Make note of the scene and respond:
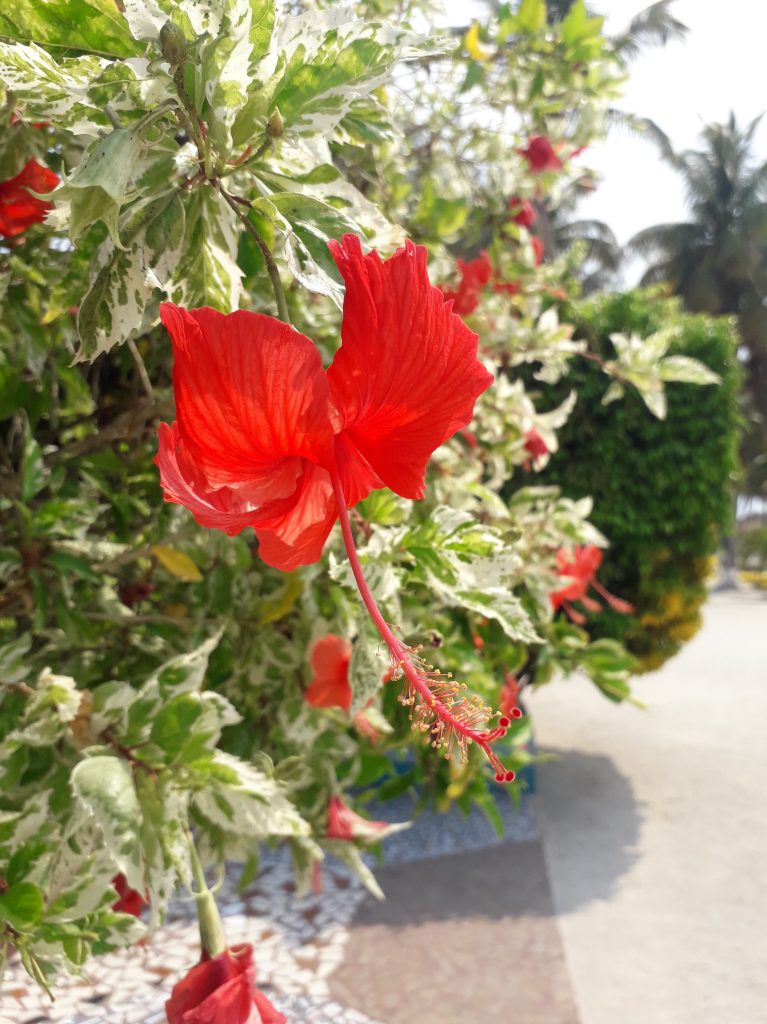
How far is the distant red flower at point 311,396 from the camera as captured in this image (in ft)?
1.00

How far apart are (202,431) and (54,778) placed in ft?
1.88

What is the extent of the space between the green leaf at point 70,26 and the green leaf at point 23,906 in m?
0.53

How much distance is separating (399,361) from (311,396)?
0.11 feet

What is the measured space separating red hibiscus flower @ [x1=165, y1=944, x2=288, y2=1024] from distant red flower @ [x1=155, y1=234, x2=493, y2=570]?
1.17 ft

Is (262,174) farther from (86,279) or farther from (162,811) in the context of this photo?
(162,811)

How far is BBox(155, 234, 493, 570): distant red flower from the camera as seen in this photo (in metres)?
0.31

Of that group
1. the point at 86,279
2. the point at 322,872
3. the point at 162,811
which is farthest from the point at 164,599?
the point at 322,872

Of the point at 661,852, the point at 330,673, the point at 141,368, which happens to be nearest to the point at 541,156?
the point at 141,368

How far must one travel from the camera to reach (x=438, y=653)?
102cm

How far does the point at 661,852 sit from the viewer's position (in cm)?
239

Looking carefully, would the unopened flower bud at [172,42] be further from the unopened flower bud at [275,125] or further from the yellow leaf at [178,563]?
the yellow leaf at [178,563]

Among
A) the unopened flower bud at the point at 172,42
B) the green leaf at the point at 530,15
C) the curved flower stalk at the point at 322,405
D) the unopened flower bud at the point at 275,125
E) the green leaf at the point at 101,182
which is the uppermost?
the green leaf at the point at 530,15

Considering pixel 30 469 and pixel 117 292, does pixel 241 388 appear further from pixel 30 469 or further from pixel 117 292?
pixel 30 469

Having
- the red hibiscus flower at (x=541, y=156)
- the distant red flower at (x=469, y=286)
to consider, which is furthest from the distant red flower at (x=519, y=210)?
the distant red flower at (x=469, y=286)
